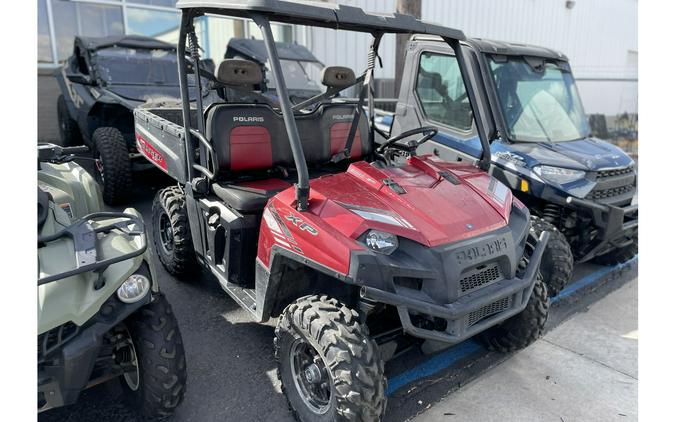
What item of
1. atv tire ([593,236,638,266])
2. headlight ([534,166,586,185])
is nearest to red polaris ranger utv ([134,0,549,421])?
headlight ([534,166,586,185])

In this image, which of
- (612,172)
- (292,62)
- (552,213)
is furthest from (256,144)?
(292,62)

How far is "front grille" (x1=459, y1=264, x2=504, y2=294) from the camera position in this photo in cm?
241

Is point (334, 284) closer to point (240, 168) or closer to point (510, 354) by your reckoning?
point (240, 168)

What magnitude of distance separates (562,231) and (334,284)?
8.19ft

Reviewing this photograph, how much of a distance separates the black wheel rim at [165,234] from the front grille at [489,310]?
2563 millimetres

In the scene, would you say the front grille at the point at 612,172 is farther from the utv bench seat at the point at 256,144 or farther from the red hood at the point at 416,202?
the utv bench seat at the point at 256,144

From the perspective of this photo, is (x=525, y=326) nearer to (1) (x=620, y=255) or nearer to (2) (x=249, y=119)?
(2) (x=249, y=119)

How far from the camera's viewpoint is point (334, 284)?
2.63 meters

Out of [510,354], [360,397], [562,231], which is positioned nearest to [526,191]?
[562,231]

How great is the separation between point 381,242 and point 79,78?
5513 mm

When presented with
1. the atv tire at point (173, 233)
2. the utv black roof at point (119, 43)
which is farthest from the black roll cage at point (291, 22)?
the utv black roof at point (119, 43)

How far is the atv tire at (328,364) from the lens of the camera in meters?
2.15

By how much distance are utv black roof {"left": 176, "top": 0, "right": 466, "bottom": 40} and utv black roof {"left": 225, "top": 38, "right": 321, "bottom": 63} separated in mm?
4714

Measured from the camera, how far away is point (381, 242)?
2.28 m
